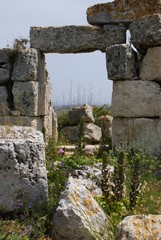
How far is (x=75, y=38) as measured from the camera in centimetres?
1060

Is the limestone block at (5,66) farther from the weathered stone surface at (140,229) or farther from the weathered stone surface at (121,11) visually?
the weathered stone surface at (140,229)

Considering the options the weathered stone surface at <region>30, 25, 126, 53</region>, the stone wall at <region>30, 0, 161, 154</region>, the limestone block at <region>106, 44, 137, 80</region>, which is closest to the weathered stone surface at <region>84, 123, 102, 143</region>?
the weathered stone surface at <region>30, 25, 126, 53</region>

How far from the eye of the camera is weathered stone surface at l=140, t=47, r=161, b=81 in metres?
9.27

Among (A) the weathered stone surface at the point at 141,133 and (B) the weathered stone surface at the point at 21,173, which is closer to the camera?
A: (B) the weathered stone surface at the point at 21,173

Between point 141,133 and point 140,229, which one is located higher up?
point 140,229

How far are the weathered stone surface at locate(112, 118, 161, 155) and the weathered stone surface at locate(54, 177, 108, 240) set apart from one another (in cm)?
427

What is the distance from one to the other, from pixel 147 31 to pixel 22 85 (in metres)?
3.27

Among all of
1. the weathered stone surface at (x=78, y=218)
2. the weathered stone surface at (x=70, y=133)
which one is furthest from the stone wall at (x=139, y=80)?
the weathered stone surface at (x=70, y=133)

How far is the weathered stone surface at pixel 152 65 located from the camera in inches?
365

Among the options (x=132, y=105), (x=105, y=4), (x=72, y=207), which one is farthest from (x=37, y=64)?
(x=72, y=207)

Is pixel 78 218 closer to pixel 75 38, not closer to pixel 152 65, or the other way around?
pixel 152 65

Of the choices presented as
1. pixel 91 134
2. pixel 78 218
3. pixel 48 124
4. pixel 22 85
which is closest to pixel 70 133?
pixel 91 134

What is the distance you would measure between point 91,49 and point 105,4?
1069 mm

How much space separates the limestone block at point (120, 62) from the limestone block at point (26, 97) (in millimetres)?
2182
